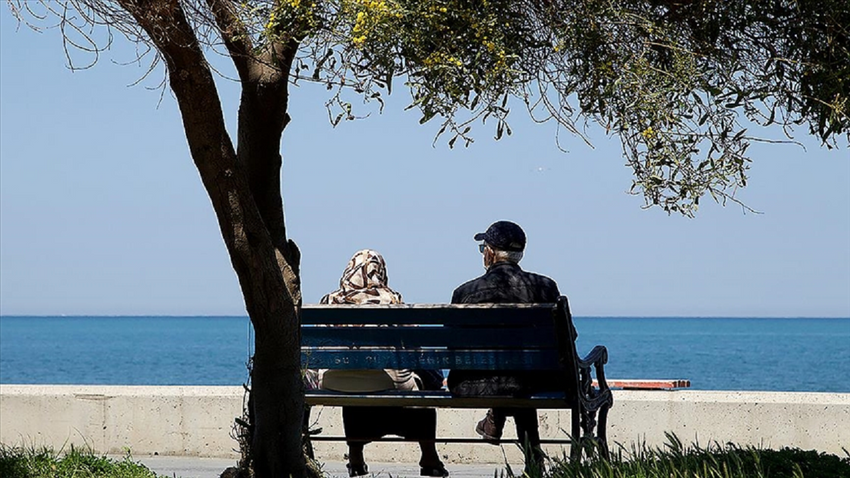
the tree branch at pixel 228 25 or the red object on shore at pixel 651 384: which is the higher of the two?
the tree branch at pixel 228 25

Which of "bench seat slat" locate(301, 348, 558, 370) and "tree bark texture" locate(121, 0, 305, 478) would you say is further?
"bench seat slat" locate(301, 348, 558, 370)

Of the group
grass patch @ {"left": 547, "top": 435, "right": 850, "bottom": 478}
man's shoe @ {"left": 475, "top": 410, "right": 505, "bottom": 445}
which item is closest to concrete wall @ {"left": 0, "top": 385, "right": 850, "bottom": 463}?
man's shoe @ {"left": 475, "top": 410, "right": 505, "bottom": 445}

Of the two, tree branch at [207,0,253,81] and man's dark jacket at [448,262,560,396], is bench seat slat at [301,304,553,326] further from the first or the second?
tree branch at [207,0,253,81]

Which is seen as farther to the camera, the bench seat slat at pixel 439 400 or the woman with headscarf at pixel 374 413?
the woman with headscarf at pixel 374 413

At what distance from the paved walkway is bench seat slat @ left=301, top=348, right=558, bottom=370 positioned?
1085 millimetres

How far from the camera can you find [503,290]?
281 inches

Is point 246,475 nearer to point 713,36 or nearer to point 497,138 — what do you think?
point 497,138

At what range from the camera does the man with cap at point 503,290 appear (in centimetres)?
698

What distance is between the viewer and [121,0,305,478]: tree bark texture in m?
5.13

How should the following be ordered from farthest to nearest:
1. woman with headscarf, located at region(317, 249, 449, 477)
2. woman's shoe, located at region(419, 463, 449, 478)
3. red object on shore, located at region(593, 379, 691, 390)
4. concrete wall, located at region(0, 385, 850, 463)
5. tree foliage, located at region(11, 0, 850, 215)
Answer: red object on shore, located at region(593, 379, 691, 390), concrete wall, located at region(0, 385, 850, 463), woman's shoe, located at region(419, 463, 449, 478), woman with headscarf, located at region(317, 249, 449, 477), tree foliage, located at region(11, 0, 850, 215)

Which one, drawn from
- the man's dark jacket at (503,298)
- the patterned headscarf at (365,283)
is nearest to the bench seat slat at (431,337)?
the man's dark jacket at (503,298)

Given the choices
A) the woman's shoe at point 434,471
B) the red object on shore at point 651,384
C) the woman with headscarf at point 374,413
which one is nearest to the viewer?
the woman with headscarf at point 374,413

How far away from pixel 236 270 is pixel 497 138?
4.49 feet

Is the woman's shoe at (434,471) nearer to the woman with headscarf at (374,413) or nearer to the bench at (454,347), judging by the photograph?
the woman with headscarf at (374,413)
